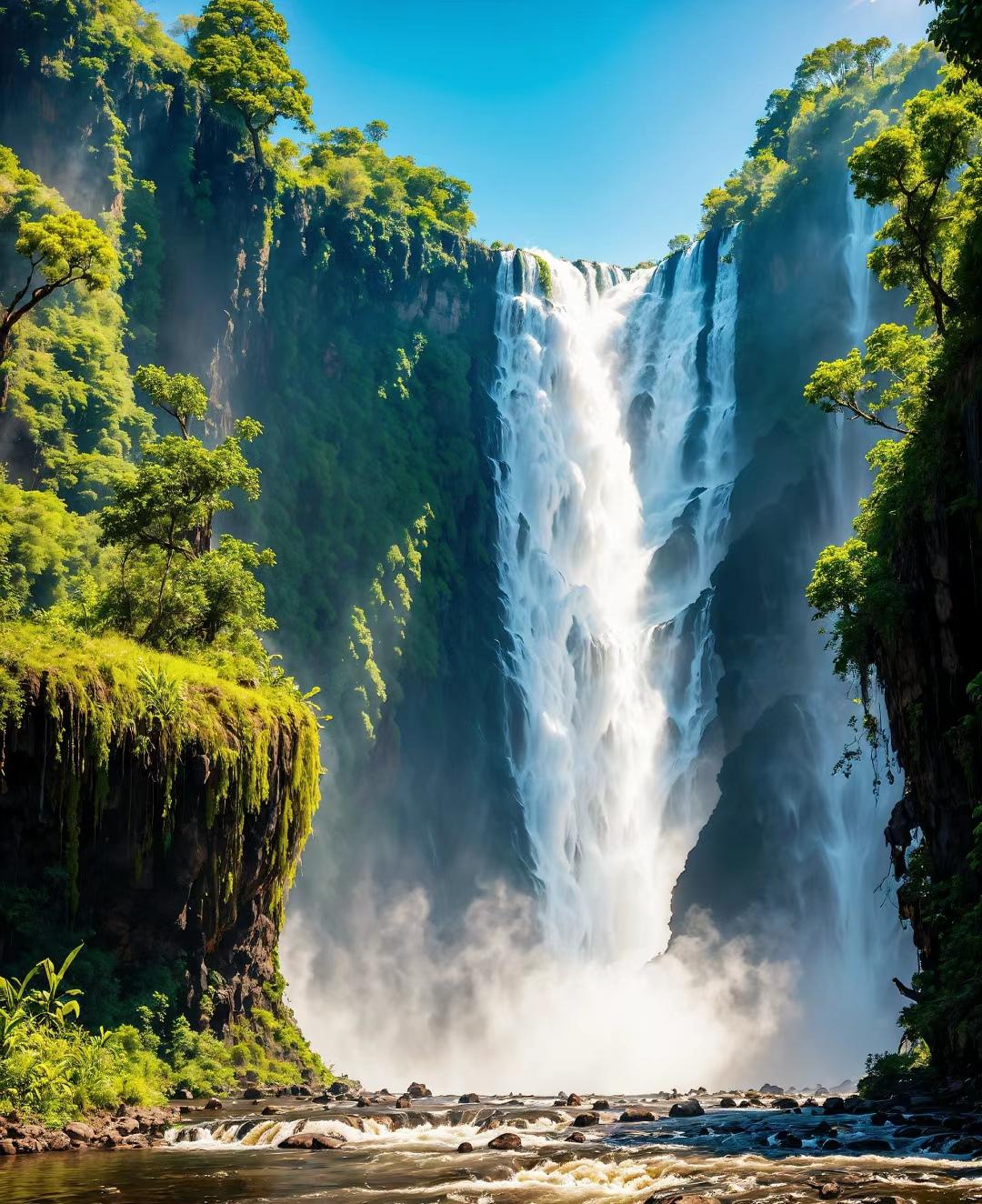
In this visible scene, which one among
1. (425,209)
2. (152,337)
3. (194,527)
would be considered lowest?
(194,527)

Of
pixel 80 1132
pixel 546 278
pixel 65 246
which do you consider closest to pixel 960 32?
pixel 80 1132

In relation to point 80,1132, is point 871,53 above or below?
above

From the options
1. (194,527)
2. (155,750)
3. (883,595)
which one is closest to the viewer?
(883,595)

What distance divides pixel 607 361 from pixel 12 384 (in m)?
30.7

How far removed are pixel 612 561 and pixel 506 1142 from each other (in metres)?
37.7

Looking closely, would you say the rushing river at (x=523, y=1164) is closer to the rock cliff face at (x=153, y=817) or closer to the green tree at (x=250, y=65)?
the rock cliff face at (x=153, y=817)

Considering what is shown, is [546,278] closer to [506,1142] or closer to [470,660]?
[470,660]

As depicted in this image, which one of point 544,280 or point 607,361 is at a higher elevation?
point 544,280

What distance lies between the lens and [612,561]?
50281 mm

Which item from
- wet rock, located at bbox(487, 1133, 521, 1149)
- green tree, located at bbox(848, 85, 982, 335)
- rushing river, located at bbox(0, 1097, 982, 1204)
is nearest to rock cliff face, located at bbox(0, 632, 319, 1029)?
rushing river, located at bbox(0, 1097, 982, 1204)

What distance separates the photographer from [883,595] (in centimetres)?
1867

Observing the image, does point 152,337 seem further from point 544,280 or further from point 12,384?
point 544,280

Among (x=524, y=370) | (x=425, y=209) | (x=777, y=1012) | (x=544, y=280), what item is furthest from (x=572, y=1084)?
(x=425, y=209)

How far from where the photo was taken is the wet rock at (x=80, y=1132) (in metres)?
14.2
